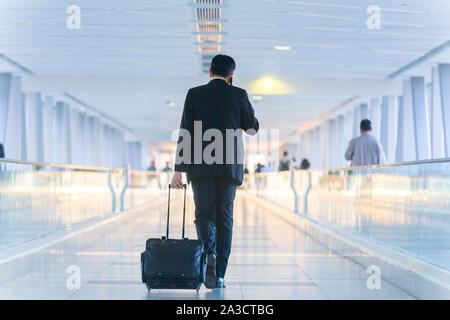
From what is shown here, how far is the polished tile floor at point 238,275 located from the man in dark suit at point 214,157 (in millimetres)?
387

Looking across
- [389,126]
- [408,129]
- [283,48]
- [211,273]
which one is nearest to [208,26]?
[283,48]

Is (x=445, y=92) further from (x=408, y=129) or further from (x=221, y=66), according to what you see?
(x=221, y=66)

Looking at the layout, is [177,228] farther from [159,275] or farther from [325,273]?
[159,275]

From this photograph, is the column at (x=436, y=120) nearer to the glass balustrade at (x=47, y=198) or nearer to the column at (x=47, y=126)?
the glass balustrade at (x=47, y=198)

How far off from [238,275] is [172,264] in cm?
153

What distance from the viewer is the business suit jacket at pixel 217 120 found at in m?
4.50

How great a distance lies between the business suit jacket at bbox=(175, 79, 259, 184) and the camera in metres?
4.50

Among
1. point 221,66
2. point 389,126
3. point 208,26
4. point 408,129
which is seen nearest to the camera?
point 221,66

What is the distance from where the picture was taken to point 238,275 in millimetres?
5594

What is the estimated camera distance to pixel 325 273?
19.2ft

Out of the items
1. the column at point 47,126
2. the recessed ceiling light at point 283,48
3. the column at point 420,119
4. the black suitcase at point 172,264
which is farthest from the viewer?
the column at point 47,126

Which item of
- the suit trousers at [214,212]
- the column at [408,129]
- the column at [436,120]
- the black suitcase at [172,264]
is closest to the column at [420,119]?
the column at [408,129]

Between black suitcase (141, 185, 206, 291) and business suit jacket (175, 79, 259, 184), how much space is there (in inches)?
20.3
